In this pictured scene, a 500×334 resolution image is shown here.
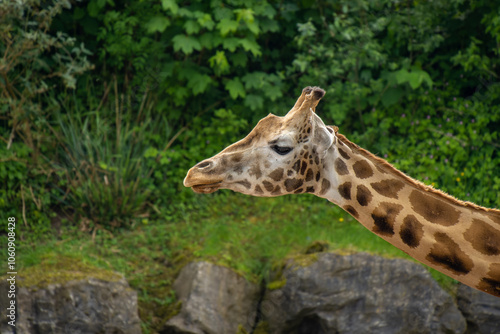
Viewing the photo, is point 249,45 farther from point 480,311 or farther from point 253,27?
point 480,311

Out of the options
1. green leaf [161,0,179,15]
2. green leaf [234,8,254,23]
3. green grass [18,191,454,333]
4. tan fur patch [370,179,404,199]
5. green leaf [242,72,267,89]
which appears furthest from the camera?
green leaf [242,72,267,89]

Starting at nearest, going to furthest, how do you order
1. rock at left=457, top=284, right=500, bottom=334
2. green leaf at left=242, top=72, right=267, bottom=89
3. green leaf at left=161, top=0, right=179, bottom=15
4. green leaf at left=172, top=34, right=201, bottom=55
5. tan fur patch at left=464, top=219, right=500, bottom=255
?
tan fur patch at left=464, top=219, right=500, bottom=255, rock at left=457, top=284, right=500, bottom=334, green leaf at left=161, top=0, right=179, bottom=15, green leaf at left=172, top=34, right=201, bottom=55, green leaf at left=242, top=72, right=267, bottom=89

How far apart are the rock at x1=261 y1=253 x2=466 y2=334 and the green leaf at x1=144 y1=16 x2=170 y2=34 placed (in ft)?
9.01

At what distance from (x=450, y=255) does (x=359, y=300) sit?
2.65 m

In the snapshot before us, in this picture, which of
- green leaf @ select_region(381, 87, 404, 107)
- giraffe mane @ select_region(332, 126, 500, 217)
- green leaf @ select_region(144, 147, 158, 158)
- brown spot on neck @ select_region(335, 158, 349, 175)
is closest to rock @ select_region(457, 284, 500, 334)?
green leaf @ select_region(381, 87, 404, 107)

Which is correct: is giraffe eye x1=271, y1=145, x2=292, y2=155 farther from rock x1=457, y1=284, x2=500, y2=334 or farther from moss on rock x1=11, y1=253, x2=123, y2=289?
rock x1=457, y1=284, x2=500, y2=334

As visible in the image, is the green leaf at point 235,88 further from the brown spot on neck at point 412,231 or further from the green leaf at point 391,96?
the brown spot on neck at point 412,231

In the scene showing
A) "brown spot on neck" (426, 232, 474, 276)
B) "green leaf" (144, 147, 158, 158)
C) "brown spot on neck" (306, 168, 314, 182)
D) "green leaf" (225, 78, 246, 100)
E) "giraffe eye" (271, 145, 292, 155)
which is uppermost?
"giraffe eye" (271, 145, 292, 155)

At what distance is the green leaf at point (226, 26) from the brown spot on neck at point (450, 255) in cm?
399

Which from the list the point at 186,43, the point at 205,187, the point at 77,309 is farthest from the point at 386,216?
the point at 186,43

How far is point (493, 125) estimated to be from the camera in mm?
6637

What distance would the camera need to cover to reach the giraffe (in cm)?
264

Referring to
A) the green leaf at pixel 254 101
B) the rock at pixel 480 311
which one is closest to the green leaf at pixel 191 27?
the green leaf at pixel 254 101

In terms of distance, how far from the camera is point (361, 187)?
109 inches
